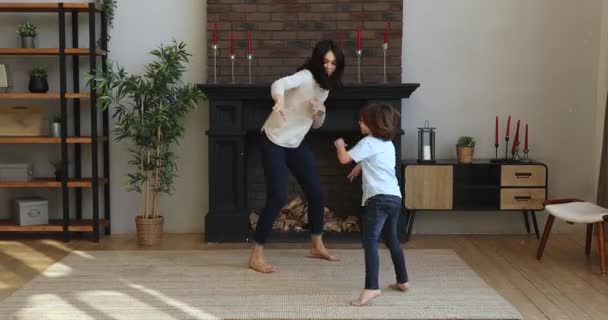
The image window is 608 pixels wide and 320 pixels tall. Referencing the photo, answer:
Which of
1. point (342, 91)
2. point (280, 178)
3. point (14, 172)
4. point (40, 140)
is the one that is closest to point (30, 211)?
point (14, 172)

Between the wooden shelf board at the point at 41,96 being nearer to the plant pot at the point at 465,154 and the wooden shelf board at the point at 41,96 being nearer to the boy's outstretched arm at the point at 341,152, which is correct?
the boy's outstretched arm at the point at 341,152

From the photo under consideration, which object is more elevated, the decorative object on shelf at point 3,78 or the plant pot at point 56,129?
the decorative object on shelf at point 3,78

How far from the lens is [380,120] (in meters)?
3.50

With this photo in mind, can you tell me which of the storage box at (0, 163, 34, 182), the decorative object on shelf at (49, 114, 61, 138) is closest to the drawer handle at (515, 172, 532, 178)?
the decorative object on shelf at (49, 114, 61, 138)

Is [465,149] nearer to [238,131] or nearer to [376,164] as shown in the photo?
[238,131]

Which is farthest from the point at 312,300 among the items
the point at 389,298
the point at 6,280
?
the point at 6,280

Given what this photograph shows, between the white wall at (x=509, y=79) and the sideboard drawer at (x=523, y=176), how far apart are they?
0.38m

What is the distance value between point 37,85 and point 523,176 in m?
3.45

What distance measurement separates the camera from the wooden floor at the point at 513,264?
3.62 meters

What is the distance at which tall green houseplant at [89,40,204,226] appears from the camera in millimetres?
4895

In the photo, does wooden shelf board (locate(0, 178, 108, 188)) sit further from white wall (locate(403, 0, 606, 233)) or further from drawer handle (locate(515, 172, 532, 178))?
drawer handle (locate(515, 172, 532, 178))

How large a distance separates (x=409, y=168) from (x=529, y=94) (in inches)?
44.1

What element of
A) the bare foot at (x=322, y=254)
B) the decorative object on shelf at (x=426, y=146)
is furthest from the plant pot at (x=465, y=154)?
the bare foot at (x=322, y=254)

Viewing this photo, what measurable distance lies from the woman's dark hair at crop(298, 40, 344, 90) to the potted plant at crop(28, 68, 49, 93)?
2141 mm
